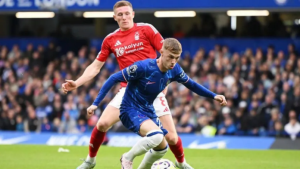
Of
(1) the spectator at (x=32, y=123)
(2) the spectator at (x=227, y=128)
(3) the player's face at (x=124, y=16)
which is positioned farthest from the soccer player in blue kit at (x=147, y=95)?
(1) the spectator at (x=32, y=123)

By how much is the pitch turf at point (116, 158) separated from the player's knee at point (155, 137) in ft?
8.98

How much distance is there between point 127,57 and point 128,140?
7397mm

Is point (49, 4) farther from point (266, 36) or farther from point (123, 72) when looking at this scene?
point (123, 72)

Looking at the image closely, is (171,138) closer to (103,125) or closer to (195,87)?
(195,87)

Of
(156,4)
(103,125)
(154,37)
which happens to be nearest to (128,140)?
(156,4)

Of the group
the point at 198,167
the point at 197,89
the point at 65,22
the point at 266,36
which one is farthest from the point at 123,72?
the point at 65,22

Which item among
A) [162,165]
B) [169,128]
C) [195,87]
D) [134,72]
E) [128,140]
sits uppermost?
[134,72]

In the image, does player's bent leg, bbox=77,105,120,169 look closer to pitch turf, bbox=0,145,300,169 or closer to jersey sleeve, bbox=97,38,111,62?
jersey sleeve, bbox=97,38,111,62

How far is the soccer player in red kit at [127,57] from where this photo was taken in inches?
319

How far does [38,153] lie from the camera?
41.0 ft

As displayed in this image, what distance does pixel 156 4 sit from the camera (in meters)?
17.8

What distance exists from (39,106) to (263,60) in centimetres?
700

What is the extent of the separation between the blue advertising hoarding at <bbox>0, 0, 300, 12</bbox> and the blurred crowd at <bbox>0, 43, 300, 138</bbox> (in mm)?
1744

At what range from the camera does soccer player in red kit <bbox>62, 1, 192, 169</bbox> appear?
8.11 metres
